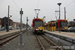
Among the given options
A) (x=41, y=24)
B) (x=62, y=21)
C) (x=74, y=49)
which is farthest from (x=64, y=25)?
(x=74, y=49)

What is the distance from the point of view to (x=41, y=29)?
2009 centimetres

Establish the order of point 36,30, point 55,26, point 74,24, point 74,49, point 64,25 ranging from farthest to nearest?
point 74,24, point 55,26, point 64,25, point 36,30, point 74,49

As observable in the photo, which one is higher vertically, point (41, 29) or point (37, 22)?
point (37, 22)

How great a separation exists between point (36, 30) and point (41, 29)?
1.06 metres

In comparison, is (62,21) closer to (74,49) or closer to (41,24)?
(41,24)

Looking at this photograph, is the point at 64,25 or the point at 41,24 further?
the point at 64,25

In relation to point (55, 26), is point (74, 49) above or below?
below

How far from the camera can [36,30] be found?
19.9 meters

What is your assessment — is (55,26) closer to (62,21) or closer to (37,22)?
(62,21)

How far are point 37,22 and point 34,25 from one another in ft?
2.85

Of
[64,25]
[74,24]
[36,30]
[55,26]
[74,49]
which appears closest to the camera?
[74,49]

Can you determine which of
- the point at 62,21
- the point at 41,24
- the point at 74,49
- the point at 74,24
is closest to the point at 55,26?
the point at 62,21

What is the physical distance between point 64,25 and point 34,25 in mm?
8403

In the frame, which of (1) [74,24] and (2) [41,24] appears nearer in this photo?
(2) [41,24]
